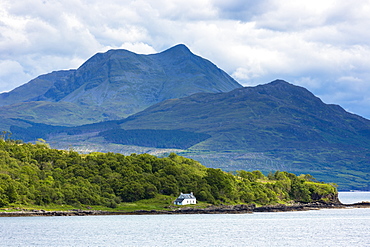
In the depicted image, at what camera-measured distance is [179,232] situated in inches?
5039

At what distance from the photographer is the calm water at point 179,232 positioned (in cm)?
10812

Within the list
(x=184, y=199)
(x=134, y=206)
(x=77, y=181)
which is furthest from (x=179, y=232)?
(x=77, y=181)

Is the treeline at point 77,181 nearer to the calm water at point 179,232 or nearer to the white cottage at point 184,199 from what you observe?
the white cottage at point 184,199

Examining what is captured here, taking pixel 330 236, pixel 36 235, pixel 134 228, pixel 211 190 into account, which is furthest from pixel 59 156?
pixel 330 236

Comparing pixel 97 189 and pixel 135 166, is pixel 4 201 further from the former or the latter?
pixel 135 166

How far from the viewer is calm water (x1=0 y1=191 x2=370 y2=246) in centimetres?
10812

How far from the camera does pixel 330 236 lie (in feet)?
393

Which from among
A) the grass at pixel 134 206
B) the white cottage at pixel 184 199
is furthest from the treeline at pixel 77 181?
the white cottage at pixel 184 199

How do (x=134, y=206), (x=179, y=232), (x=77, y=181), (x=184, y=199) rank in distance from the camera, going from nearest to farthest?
(x=179, y=232), (x=134, y=206), (x=77, y=181), (x=184, y=199)

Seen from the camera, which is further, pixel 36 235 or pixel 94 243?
pixel 36 235

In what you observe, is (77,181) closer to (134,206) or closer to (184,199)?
(134,206)

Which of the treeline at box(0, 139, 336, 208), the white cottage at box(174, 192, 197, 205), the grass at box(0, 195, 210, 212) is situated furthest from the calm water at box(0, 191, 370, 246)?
the white cottage at box(174, 192, 197, 205)

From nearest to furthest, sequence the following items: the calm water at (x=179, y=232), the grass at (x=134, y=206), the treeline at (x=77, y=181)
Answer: the calm water at (x=179, y=232)
the grass at (x=134, y=206)
the treeline at (x=77, y=181)

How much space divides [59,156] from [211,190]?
53.8 metres
